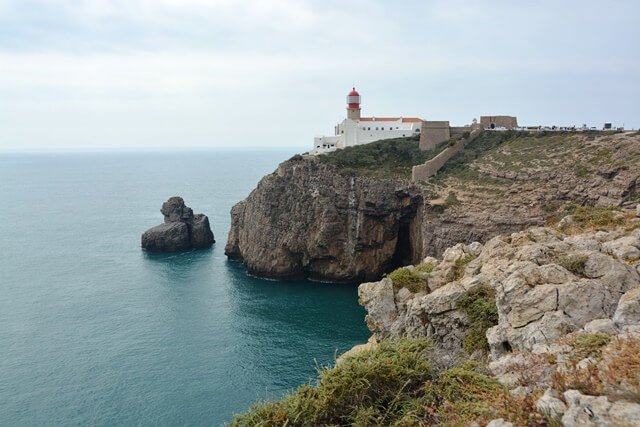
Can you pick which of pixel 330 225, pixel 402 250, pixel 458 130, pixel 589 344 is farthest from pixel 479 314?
pixel 458 130

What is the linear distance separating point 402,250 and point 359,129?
2222 cm

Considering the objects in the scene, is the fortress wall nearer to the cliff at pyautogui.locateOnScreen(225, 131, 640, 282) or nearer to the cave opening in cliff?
the cliff at pyautogui.locateOnScreen(225, 131, 640, 282)

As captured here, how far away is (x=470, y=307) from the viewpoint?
62.1 feet

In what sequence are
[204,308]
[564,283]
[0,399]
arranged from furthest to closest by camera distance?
[204,308] < [0,399] < [564,283]

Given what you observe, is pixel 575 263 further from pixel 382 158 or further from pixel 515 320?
pixel 382 158

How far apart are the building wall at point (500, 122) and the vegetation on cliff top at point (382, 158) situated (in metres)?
8.29

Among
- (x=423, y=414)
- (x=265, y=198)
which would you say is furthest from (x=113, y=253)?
(x=423, y=414)

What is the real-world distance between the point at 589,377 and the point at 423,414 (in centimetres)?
470

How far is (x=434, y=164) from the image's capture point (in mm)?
Result: 64688

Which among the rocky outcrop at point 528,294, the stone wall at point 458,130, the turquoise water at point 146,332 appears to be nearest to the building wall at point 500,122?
the stone wall at point 458,130

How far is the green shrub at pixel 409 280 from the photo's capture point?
23062 mm

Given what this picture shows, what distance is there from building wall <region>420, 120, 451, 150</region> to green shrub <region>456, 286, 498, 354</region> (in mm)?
55488

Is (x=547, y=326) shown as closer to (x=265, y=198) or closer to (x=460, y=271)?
(x=460, y=271)

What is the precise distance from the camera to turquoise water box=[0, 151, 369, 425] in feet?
116
